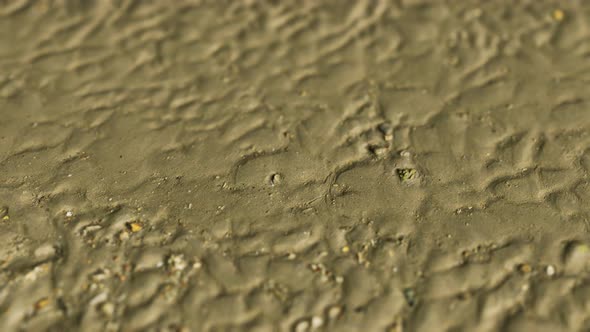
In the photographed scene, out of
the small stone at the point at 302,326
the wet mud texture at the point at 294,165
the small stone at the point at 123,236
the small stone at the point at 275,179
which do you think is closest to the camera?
the small stone at the point at 302,326

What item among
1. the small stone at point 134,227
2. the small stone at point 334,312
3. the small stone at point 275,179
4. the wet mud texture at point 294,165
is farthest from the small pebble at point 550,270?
the small stone at point 134,227

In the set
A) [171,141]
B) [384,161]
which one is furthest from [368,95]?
[171,141]

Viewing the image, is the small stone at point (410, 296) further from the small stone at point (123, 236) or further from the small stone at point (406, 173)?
the small stone at point (123, 236)

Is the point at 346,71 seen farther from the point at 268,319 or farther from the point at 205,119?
the point at 268,319

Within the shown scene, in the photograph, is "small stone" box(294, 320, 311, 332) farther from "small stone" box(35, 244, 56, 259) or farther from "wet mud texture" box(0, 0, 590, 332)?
"small stone" box(35, 244, 56, 259)

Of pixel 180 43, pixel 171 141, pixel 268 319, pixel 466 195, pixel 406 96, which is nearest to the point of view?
pixel 268 319
